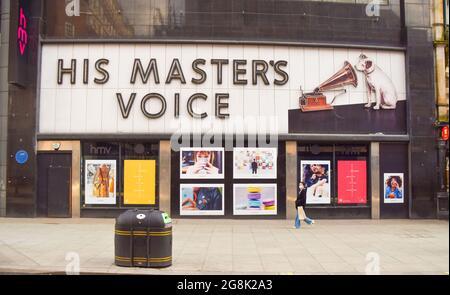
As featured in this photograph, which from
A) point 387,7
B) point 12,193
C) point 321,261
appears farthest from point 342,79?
point 12,193

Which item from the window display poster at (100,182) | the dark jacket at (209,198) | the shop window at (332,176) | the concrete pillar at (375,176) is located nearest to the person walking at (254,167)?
the dark jacket at (209,198)

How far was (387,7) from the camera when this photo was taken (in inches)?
805

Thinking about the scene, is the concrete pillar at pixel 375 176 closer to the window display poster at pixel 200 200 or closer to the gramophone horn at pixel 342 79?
the gramophone horn at pixel 342 79

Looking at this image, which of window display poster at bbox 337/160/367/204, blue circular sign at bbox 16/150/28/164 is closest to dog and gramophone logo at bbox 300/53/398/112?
window display poster at bbox 337/160/367/204

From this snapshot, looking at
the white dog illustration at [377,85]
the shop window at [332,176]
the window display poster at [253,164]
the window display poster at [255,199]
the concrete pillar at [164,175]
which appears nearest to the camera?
the concrete pillar at [164,175]

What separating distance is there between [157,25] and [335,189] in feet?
33.5

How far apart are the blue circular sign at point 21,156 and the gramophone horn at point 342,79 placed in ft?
40.8

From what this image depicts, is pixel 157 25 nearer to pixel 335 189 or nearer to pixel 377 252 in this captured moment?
pixel 335 189

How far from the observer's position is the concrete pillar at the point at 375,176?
19.5 meters

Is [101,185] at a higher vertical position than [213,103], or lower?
lower

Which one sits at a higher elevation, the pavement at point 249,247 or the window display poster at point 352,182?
the window display poster at point 352,182

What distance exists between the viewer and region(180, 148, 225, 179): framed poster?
19.2 meters

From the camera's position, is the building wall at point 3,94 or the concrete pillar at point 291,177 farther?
the building wall at point 3,94

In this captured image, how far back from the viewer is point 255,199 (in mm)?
19188
